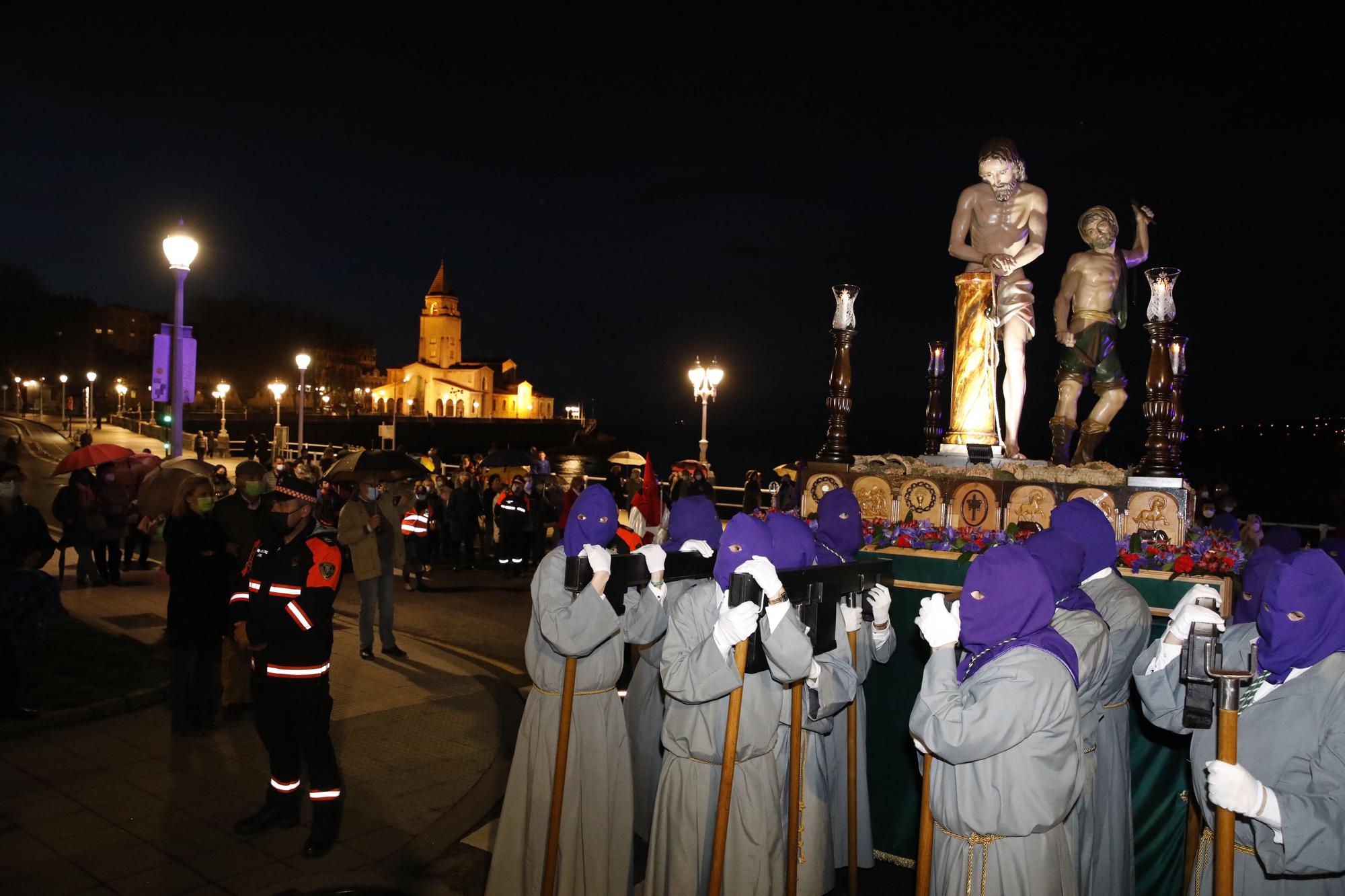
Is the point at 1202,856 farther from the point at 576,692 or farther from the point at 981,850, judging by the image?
the point at 576,692

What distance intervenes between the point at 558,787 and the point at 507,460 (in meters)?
15.1

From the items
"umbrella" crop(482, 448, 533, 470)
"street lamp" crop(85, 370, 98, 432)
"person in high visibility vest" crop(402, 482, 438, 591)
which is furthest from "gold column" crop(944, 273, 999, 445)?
"street lamp" crop(85, 370, 98, 432)

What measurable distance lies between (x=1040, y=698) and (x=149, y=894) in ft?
14.9

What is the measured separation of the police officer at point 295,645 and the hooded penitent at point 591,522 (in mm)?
1729

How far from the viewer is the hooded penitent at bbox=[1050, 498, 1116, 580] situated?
442 centimetres

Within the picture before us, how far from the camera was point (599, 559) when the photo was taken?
4207 millimetres

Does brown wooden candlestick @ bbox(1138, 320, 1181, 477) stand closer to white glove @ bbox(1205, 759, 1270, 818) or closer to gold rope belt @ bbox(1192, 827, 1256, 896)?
gold rope belt @ bbox(1192, 827, 1256, 896)

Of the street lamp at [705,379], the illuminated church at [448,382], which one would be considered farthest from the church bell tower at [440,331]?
the street lamp at [705,379]

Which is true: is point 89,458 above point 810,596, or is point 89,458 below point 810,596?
above

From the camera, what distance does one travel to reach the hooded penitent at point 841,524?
17.8 ft

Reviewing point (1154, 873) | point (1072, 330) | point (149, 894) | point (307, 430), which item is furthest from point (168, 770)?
point (307, 430)

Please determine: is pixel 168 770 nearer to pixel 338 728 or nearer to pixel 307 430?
pixel 338 728

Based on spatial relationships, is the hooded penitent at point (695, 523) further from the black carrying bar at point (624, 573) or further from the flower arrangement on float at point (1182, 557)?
the flower arrangement on float at point (1182, 557)

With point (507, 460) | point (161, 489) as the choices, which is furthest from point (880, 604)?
point (507, 460)
